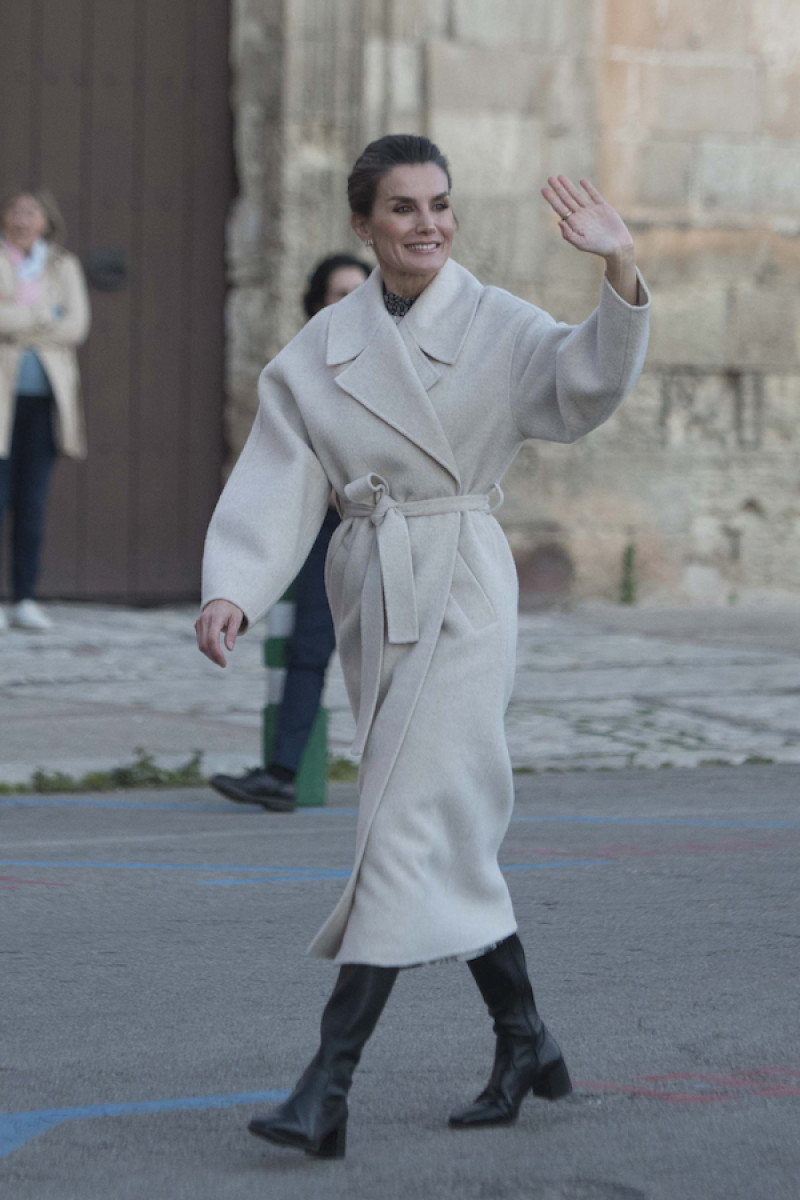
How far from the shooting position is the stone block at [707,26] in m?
11.0

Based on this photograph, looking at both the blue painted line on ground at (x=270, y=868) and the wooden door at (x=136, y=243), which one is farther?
Result: the wooden door at (x=136, y=243)

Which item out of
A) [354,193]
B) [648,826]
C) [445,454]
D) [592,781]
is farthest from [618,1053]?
[592,781]

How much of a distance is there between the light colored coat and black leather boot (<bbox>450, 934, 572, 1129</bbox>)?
6383mm

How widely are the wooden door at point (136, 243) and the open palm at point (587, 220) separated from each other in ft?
24.4

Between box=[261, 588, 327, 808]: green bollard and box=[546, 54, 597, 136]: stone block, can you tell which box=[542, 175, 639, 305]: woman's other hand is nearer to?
box=[261, 588, 327, 808]: green bollard

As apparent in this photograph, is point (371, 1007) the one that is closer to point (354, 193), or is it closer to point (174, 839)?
point (354, 193)

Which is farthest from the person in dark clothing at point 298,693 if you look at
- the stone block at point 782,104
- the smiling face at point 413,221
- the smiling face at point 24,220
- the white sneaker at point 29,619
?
the stone block at point 782,104

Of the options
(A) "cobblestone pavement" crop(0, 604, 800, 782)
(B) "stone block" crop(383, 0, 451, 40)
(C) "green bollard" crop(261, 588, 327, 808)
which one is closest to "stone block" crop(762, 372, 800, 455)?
(A) "cobblestone pavement" crop(0, 604, 800, 782)

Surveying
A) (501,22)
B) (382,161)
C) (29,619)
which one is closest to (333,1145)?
(382,161)

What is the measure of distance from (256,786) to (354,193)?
108 inches

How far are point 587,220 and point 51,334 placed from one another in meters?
6.51

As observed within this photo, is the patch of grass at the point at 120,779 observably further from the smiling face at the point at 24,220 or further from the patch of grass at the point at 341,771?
the smiling face at the point at 24,220

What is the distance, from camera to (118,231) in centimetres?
1053

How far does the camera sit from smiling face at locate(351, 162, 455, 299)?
3.36m
